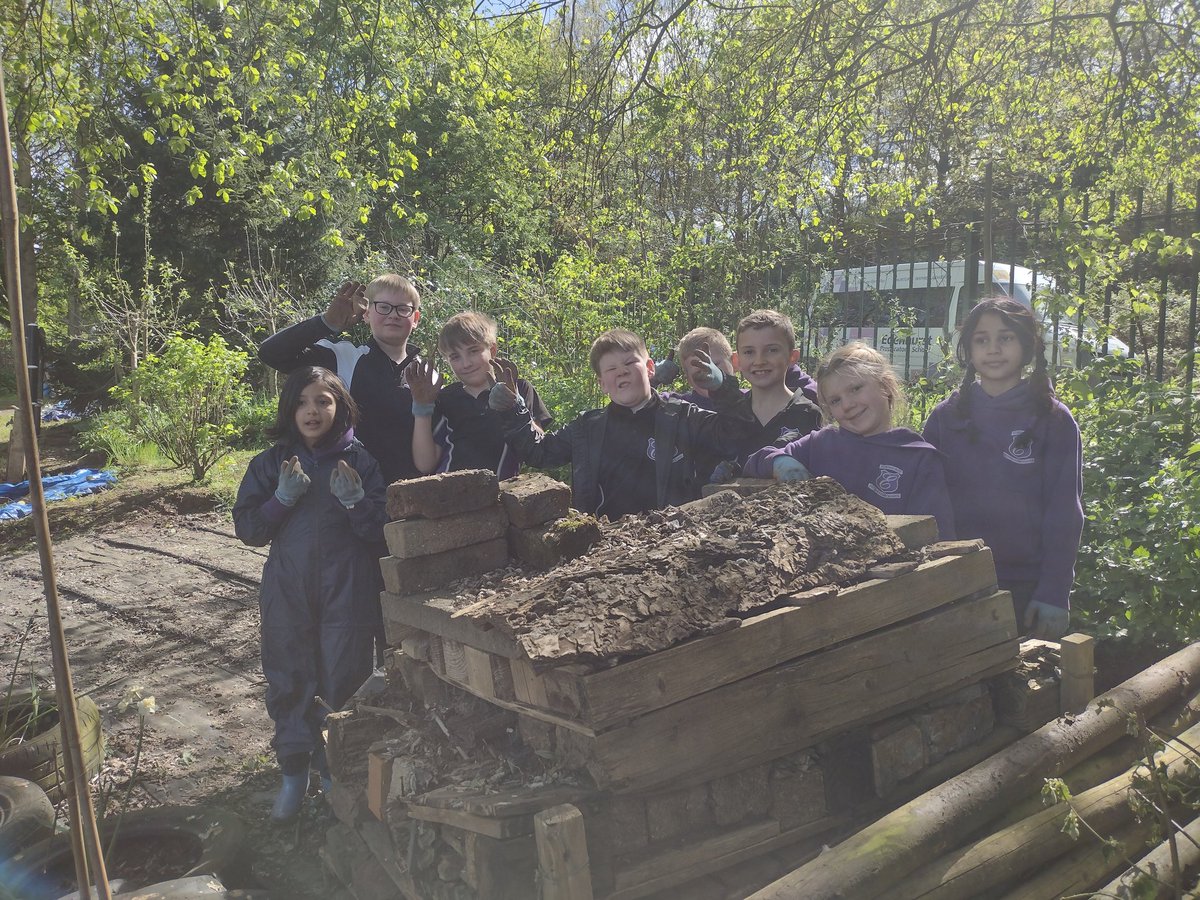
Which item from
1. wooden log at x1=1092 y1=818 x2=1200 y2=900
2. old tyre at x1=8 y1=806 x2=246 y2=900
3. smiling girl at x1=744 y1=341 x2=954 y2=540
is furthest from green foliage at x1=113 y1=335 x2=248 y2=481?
wooden log at x1=1092 y1=818 x2=1200 y2=900

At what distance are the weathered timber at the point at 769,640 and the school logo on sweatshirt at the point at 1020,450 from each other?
2.34 ft

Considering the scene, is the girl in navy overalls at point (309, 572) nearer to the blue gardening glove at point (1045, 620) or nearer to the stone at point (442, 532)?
the stone at point (442, 532)

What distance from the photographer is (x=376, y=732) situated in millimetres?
2699

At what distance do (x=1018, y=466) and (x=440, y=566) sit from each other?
1.95 metres

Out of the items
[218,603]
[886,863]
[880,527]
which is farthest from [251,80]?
[886,863]

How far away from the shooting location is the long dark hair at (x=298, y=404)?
335 centimetres

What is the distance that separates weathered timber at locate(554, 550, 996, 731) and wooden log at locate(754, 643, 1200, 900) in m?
0.39

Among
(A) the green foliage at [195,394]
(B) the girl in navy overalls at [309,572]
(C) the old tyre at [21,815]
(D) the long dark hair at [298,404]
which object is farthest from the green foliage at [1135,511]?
(A) the green foliage at [195,394]

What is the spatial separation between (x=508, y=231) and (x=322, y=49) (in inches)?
501

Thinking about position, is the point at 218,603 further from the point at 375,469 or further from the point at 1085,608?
the point at 1085,608

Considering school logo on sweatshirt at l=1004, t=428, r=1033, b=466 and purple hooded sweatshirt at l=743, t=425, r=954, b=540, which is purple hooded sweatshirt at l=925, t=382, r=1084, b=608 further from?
purple hooded sweatshirt at l=743, t=425, r=954, b=540

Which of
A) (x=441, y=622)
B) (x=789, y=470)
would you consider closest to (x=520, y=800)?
(x=441, y=622)

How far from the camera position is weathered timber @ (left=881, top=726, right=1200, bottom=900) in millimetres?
1800

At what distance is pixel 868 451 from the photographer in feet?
9.55
